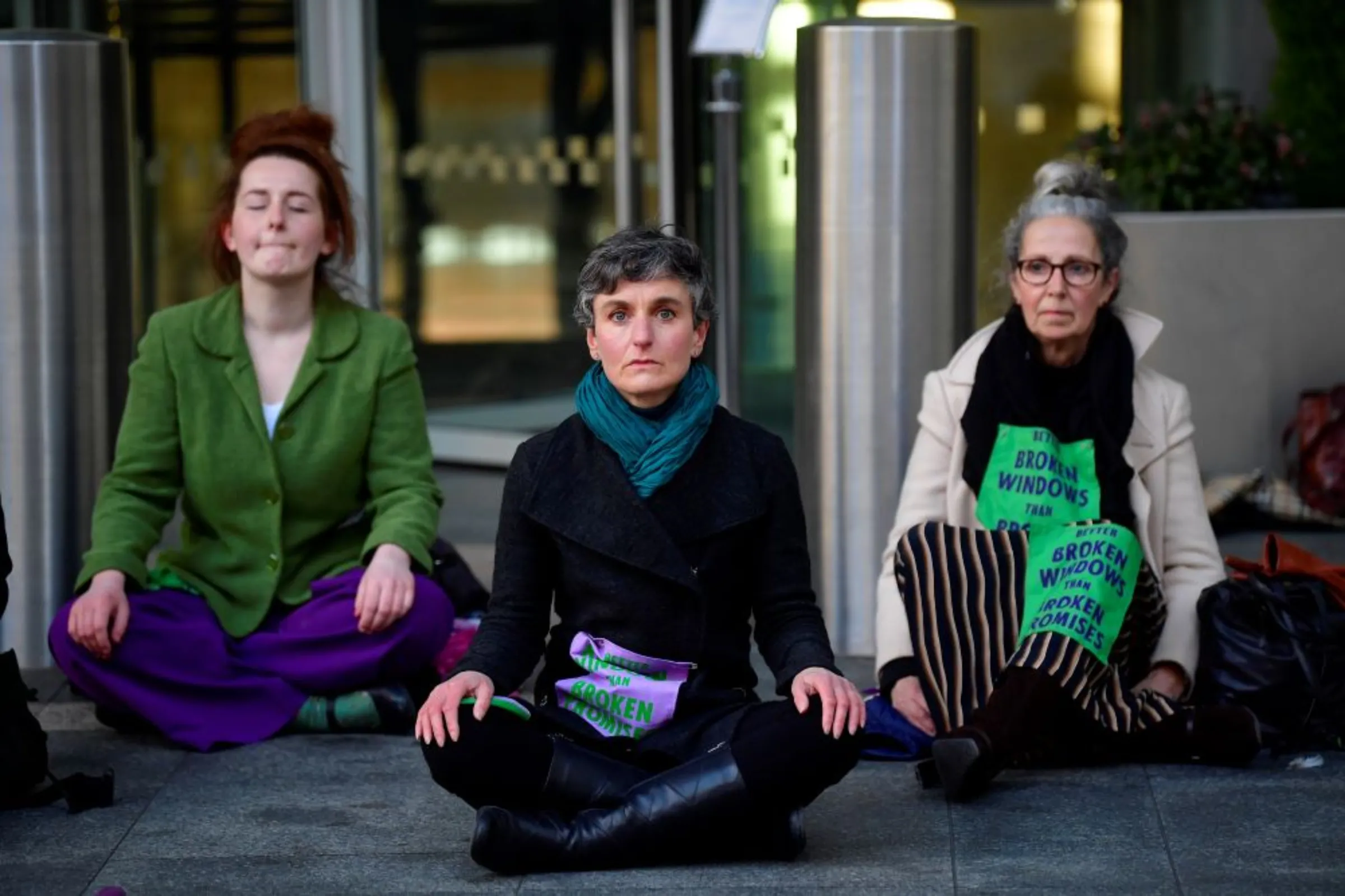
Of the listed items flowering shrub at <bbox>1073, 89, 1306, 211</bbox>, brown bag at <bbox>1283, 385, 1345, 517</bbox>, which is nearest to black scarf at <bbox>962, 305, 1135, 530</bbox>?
brown bag at <bbox>1283, 385, 1345, 517</bbox>

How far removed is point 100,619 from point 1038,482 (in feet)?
6.35

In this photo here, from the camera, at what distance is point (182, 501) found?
521 centimetres

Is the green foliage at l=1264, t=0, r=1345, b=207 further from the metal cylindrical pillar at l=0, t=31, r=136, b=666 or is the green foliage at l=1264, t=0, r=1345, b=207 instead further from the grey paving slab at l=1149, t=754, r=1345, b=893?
the metal cylindrical pillar at l=0, t=31, r=136, b=666

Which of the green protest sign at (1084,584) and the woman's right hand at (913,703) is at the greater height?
the green protest sign at (1084,584)

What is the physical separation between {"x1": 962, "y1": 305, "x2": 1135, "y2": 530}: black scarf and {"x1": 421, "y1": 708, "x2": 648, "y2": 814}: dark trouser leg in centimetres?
116

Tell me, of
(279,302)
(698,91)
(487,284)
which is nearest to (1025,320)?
(279,302)

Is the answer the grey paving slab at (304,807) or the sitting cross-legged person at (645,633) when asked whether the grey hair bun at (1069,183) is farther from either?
the grey paving slab at (304,807)

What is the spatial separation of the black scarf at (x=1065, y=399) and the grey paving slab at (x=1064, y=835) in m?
0.55

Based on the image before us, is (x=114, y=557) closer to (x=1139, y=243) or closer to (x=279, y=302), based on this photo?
(x=279, y=302)

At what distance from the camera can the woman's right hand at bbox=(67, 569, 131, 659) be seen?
486 centimetres

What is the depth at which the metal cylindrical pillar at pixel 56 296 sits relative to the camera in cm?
548

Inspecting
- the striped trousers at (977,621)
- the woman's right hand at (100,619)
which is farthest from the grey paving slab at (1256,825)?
the woman's right hand at (100,619)

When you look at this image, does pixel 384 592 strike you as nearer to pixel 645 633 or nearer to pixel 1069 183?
pixel 645 633

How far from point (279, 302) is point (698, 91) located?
307 centimetres
